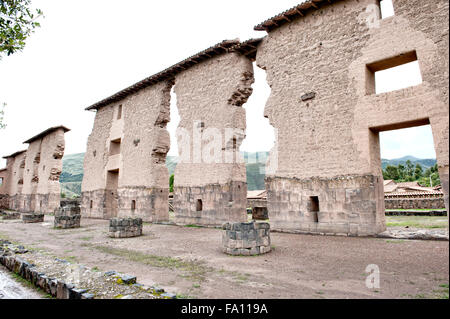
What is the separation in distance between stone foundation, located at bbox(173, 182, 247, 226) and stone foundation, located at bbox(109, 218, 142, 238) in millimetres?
3077

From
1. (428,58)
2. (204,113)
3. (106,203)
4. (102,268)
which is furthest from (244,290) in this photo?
(106,203)

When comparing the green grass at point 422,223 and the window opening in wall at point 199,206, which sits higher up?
the window opening in wall at point 199,206

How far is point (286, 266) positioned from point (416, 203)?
50.7 feet

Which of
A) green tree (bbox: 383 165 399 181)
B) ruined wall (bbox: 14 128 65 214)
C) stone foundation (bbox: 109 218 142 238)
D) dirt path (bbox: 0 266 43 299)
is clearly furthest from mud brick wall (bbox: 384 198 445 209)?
green tree (bbox: 383 165 399 181)

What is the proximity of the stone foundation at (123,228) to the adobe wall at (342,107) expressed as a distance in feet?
17.4

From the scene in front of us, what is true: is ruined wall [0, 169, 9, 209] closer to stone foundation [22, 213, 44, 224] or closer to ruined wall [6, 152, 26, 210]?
ruined wall [6, 152, 26, 210]

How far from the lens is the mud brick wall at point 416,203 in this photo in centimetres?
1510

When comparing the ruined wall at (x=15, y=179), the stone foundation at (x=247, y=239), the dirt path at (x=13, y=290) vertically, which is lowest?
the dirt path at (x=13, y=290)

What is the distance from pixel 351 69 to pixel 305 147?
2.95 metres

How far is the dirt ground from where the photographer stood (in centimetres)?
377

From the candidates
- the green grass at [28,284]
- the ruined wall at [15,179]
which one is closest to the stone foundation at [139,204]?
the green grass at [28,284]

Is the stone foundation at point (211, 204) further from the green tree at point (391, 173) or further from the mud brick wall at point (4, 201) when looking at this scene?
the green tree at point (391, 173)

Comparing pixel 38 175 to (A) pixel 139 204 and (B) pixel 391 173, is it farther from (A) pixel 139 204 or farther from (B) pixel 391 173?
(B) pixel 391 173

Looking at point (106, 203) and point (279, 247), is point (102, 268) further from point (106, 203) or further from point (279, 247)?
point (106, 203)
